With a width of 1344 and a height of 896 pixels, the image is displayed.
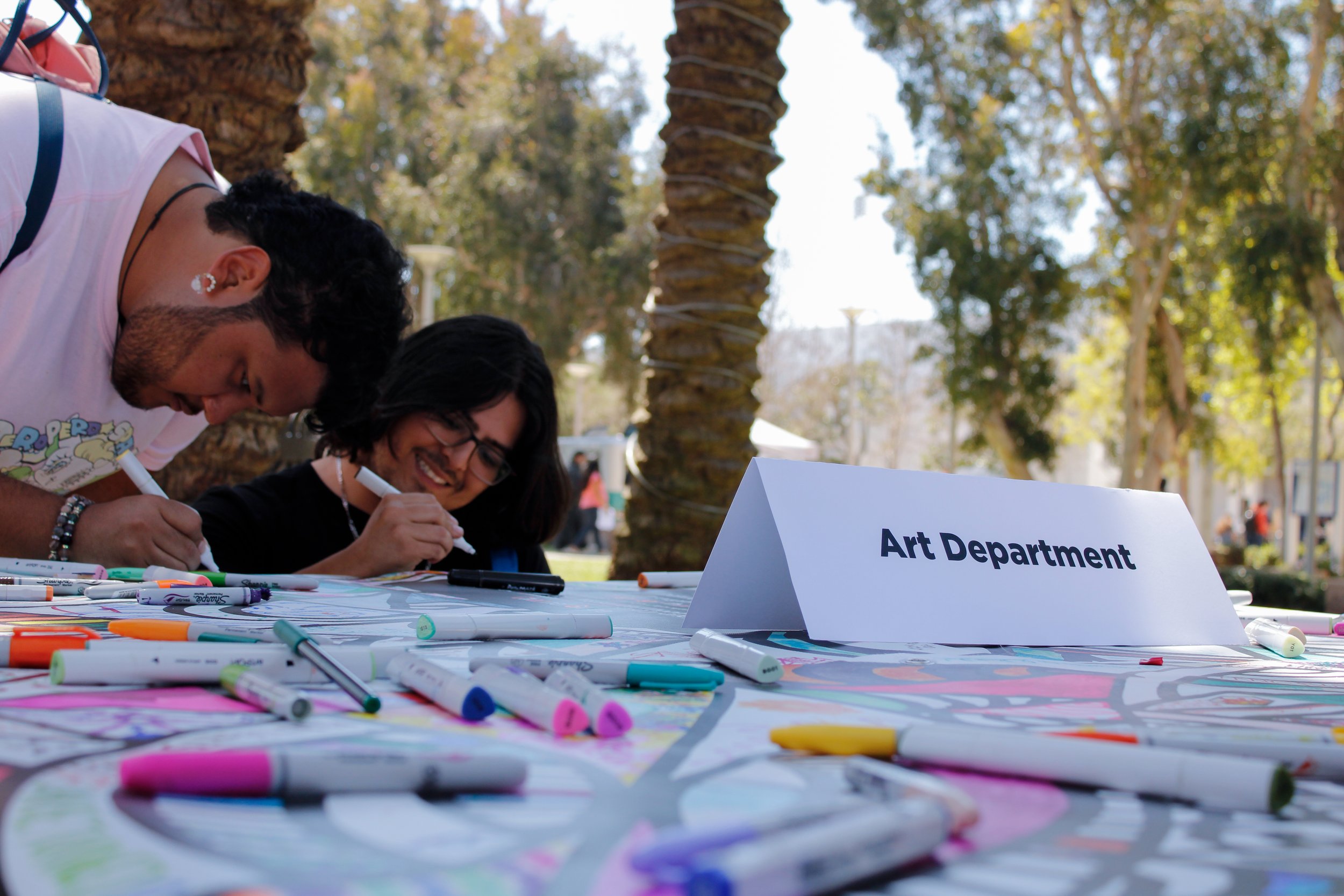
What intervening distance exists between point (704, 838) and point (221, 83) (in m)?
3.85

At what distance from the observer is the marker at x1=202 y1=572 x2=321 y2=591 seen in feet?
5.96

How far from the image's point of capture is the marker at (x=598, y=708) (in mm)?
810

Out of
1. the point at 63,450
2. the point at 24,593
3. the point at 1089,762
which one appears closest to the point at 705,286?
the point at 63,450

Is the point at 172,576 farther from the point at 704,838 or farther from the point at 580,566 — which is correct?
the point at 580,566

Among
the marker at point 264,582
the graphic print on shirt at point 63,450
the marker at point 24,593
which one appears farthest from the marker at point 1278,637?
the graphic print on shirt at point 63,450

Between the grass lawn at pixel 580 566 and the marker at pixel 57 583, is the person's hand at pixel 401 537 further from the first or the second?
the grass lawn at pixel 580 566

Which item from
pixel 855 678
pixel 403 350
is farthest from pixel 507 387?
pixel 855 678

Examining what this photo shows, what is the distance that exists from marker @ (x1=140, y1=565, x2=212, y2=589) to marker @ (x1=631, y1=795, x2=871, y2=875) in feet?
4.50

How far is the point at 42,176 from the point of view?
181 cm

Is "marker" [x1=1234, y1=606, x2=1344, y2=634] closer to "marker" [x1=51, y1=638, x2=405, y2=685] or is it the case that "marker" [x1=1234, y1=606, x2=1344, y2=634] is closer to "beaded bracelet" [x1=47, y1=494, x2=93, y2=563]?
"marker" [x1=51, y1=638, x2=405, y2=685]

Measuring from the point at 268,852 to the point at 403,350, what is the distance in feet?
8.10

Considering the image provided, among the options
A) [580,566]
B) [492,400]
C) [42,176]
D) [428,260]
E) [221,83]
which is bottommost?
[580,566]

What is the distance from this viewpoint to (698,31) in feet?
15.2

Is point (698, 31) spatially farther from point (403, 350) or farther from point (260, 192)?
point (260, 192)
